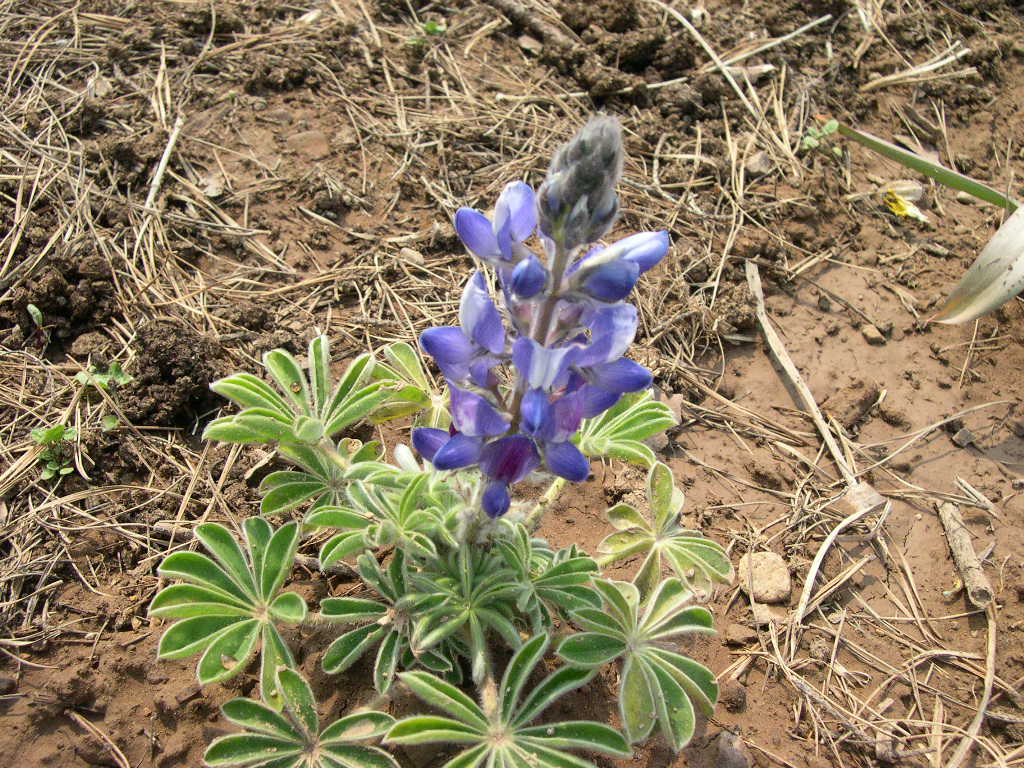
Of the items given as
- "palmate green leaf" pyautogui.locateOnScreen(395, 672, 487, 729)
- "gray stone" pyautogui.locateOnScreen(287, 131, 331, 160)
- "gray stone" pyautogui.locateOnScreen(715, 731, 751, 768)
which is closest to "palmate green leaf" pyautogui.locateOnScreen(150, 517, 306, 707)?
"palmate green leaf" pyautogui.locateOnScreen(395, 672, 487, 729)

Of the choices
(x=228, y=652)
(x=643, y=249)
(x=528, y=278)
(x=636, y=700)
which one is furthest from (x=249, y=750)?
(x=643, y=249)

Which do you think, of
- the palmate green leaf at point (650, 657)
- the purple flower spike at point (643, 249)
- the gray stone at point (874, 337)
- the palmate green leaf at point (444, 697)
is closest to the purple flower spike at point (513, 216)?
the purple flower spike at point (643, 249)

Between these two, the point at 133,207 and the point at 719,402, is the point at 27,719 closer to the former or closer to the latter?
the point at 133,207

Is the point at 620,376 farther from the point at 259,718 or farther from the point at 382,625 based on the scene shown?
the point at 259,718

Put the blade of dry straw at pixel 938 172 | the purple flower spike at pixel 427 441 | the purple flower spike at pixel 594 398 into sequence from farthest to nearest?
the blade of dry straw at pixel 938 172 < the purple flower spike at pixel 427 441 < the purple flower spike at pixel 594 398

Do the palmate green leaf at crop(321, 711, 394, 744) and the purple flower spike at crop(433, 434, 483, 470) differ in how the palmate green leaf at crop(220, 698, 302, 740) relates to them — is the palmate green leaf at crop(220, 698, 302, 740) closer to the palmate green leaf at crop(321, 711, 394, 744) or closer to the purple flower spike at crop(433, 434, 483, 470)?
the palmate green leaf at crop(321, 711, 394, 744)

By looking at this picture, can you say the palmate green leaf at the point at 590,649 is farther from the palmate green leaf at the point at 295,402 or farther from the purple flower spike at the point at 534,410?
the palmate green leaf at the point at 295,402
